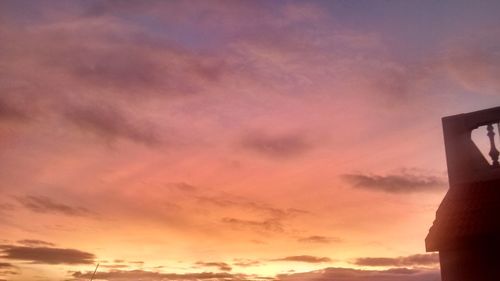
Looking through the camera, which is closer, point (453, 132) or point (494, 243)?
point (494, 243)

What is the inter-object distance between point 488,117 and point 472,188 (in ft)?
7.14

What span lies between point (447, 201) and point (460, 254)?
64.2 inches

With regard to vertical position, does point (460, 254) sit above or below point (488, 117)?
below

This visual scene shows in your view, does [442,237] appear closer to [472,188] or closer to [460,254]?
[460,254]

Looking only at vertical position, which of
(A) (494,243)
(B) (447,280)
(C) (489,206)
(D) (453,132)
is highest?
(D) (453,132)

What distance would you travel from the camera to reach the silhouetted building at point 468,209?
12180 mm

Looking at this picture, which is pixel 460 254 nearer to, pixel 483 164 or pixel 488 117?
pixel 483 164

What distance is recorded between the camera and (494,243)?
12.1 meters

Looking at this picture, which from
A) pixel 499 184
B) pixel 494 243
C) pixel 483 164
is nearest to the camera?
pixel 494 243

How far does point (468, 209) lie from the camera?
12.9 meters

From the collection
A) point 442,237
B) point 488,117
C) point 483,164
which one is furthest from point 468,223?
point 488,117

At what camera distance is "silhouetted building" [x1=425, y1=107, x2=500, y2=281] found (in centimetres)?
1218

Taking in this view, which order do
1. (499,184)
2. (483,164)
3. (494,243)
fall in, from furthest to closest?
1. (483,164)
2. (499,184)
3. (494,243)

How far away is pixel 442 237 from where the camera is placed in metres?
12.6
